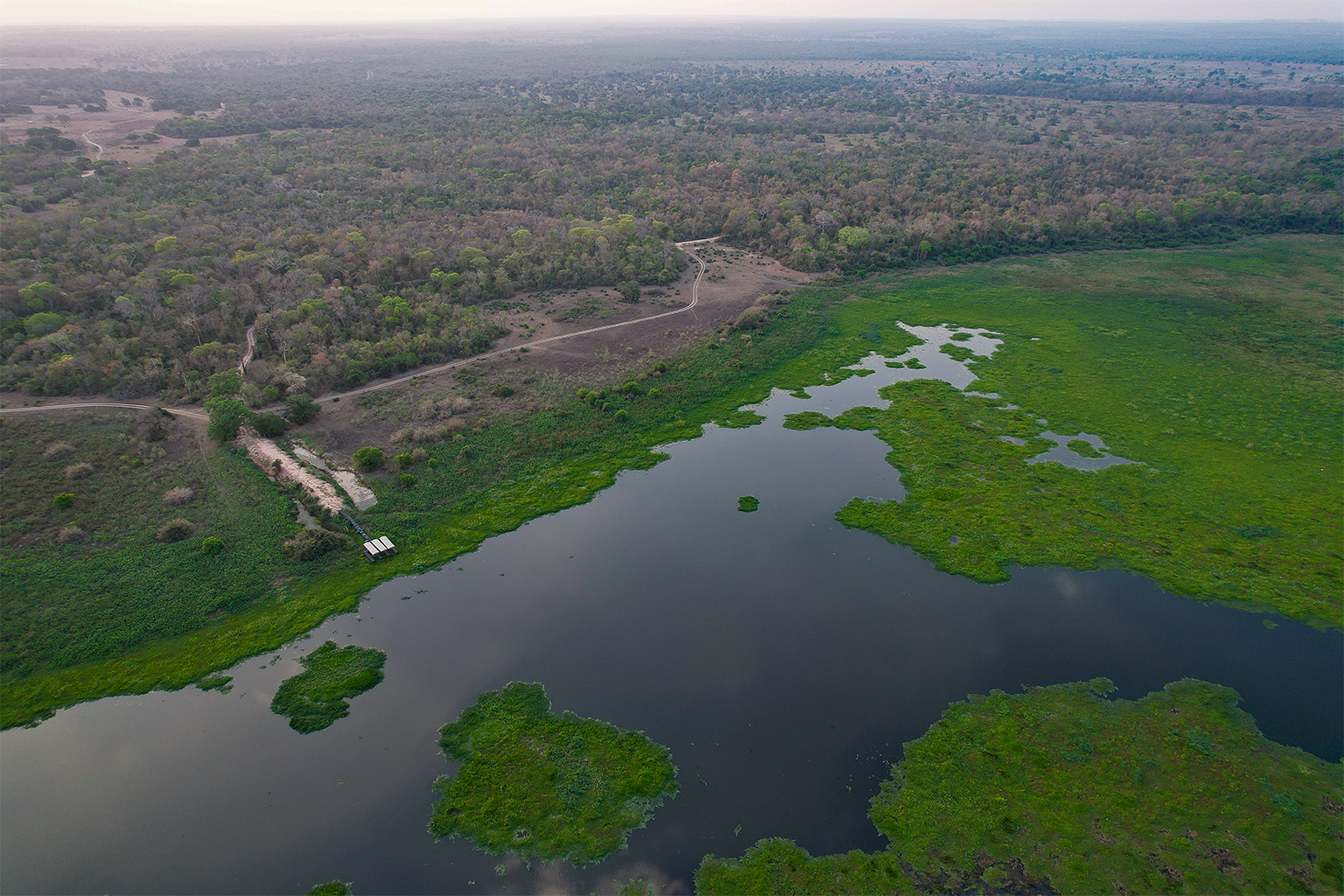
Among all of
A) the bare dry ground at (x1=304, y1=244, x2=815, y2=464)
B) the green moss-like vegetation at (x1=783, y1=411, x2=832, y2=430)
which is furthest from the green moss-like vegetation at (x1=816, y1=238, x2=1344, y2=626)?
the bare dry ground at (x1=304, y1=244, x2=815, y2=464)

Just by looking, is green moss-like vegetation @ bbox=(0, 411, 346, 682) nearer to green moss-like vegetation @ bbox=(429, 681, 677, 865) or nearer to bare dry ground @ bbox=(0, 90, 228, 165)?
green moss-like vegetation @ bbox=(429, 681, 677, 865)

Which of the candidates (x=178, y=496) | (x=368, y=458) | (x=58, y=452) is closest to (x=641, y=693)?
(x=368, y=458)

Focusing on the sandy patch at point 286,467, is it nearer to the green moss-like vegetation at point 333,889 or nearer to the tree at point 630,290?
the green moss-like vegetation at point 333,889

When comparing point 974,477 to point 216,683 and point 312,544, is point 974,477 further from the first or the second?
point 216,683

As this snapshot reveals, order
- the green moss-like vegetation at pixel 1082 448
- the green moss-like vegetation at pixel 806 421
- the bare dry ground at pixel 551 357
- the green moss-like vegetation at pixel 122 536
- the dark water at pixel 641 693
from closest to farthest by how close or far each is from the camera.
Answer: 1. the dark water at pixel 641 693
2. the green moss-like vegetation at pixel 122 536
3. the green moss-like vegetation at pixel 1082 448
4. the bare dry ground at pixel 551 357
5. the green moss-like vegetation at pixel 806 421

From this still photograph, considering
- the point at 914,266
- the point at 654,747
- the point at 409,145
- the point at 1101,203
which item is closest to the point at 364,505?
the point at 654,747

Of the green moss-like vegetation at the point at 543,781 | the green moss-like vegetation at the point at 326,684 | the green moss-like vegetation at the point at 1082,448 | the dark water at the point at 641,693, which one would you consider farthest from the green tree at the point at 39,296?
the green moss-like vegetation at the point at 1082,448
